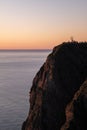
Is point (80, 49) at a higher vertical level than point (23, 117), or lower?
higher

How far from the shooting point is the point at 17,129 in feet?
154

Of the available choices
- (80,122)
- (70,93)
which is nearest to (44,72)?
(70,93)

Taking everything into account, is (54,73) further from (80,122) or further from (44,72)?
(80,122)

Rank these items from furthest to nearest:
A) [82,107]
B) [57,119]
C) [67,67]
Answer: [67,67] < [57,119] < [82,107]

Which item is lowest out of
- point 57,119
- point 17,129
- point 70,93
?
point 17,129

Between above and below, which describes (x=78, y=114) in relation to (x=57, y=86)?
below

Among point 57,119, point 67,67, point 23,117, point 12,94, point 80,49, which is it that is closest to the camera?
point 57,119

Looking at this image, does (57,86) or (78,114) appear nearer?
(78,114)

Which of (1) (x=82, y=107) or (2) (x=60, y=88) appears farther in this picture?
(2) (x=60, y=88)

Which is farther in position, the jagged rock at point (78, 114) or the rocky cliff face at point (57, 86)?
the rocky cliff face at point (57, 86)

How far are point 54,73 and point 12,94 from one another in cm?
4994

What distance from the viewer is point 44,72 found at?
2728cm

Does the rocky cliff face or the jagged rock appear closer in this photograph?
the jagged rock

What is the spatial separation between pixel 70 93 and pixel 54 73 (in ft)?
6.83
